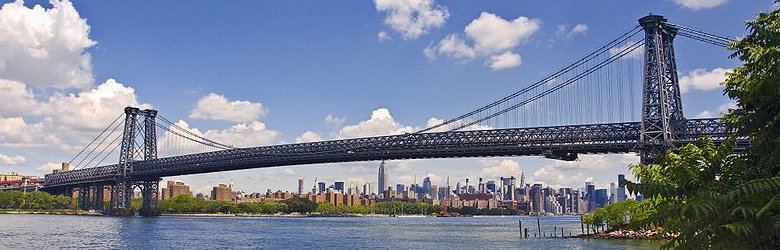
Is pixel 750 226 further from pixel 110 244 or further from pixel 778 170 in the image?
pixel 110 244

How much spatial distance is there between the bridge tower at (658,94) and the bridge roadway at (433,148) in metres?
1.35

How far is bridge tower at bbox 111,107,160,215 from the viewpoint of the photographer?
153500 mm

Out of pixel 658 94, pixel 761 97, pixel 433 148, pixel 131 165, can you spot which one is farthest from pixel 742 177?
pixel 131 165

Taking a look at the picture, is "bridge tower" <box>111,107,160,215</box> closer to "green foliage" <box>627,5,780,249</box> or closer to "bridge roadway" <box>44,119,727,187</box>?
"bridge roadway" <box>44,119,727,187</box>

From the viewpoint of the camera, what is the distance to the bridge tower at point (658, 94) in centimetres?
7412

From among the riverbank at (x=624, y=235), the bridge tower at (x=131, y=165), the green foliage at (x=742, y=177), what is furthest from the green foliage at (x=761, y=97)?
the bridge tower at (x=131, y=165)

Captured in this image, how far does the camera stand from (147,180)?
154000 mm

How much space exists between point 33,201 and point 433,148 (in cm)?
12146

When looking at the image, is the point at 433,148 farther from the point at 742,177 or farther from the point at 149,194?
the point at 742,177

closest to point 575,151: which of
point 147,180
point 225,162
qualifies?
point 225,162

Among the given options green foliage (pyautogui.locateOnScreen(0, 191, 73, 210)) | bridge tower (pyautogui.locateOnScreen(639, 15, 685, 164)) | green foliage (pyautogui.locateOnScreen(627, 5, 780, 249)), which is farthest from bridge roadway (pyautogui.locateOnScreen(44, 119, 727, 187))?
green foliage (pyautogui.locateOnScreen(627, 5, 780, 249))

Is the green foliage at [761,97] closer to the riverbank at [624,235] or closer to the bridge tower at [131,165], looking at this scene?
the riverbank at [624,235]

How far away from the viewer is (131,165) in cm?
15438

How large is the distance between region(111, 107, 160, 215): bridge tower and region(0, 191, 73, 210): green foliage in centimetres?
2594
